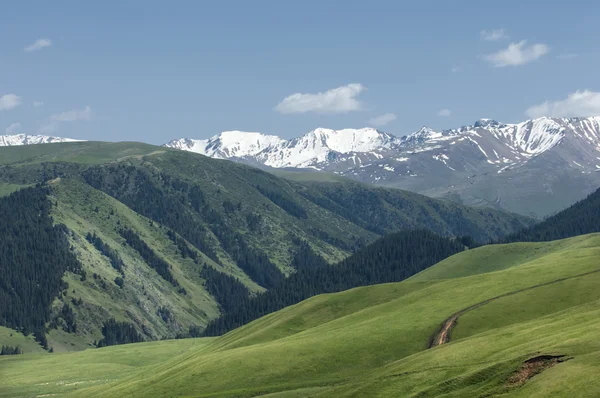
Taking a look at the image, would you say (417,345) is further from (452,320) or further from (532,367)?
(532,367)

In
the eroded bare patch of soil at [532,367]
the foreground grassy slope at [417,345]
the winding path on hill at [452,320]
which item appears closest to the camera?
the eroded bare patch of soil at [532,367]

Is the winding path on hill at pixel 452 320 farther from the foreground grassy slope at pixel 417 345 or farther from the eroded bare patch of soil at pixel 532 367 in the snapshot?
the eroded bare patch of soil at pixel 532 367

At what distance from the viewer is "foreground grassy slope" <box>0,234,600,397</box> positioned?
216 feet

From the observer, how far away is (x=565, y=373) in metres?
56.8

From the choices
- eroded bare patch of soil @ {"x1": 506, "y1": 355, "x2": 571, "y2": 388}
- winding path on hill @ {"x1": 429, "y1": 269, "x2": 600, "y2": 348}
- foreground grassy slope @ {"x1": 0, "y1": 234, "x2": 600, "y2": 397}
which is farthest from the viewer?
winding path on hill @ {"x1": 429, "y1": 269, "x2": 600, "y2": 348}

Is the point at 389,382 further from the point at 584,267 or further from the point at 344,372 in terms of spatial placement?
the point at 584,267

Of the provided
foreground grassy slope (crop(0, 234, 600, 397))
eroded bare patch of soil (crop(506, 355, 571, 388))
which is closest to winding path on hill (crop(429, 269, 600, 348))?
foreground grassy slope (crop(0, 234, 600, 397))

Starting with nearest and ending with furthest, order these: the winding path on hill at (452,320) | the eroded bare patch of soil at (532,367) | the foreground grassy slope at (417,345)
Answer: the eroded bare patch of soil at (532,367), the foreground grassy slope at (417,345), the winding path on hill at (452,320)

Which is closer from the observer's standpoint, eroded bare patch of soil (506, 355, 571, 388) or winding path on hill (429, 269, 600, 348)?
eroded bare patch of soil (506, 355, 571, 388)

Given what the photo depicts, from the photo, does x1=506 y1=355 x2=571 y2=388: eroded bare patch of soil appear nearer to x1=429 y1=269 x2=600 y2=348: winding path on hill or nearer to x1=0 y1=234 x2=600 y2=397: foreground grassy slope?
x1=0 y1=234 x2=600 y2=397: foreground grassy slope

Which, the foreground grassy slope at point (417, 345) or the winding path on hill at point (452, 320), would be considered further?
the winding path on hill at point (452, 320)

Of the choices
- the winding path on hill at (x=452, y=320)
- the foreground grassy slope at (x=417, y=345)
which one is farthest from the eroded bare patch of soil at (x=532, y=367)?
the winding path on hill at (x=452, y=320)

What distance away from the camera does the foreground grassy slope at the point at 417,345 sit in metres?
65.8

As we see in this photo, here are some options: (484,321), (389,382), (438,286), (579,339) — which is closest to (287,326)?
(438,286)
